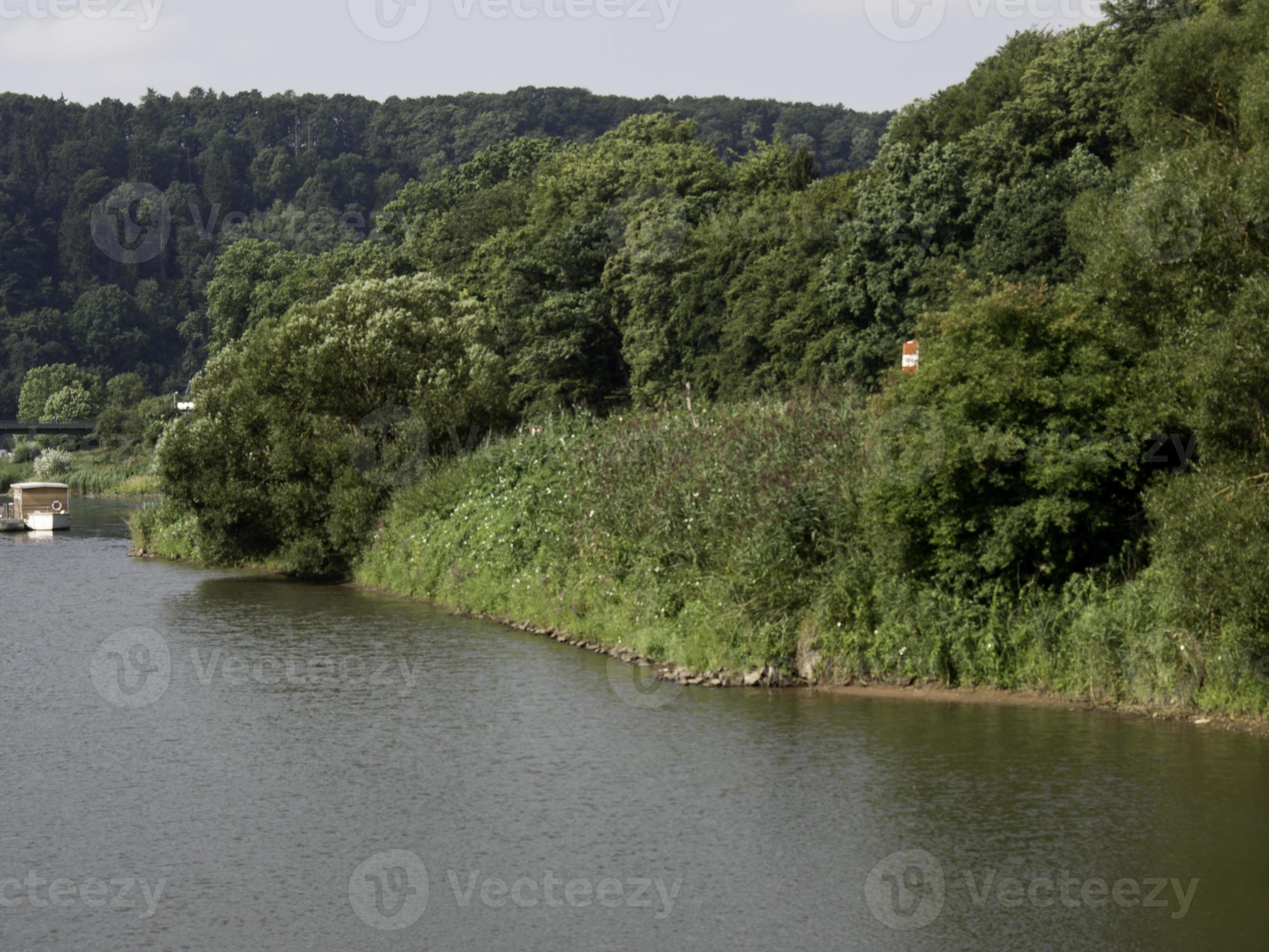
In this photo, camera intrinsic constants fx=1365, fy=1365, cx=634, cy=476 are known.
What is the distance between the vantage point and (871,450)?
23.1m

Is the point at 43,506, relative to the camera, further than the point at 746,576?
Yes

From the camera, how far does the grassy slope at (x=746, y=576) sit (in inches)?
803

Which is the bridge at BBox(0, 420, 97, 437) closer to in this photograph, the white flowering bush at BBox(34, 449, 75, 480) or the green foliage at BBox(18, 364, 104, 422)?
the green foliage at BBox(18, 364, 104, 422)

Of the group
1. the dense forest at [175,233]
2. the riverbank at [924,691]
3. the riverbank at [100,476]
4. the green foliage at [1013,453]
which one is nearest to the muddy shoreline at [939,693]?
the riverbank at [924,691]

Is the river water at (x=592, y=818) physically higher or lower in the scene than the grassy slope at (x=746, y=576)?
lower

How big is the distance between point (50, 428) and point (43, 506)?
65339 millimetres

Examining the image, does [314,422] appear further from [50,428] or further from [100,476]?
[50,428]

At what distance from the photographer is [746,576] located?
23.7m

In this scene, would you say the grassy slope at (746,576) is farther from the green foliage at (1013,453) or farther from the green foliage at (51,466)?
the green foliage at (51,466)

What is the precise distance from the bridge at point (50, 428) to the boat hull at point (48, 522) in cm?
6454

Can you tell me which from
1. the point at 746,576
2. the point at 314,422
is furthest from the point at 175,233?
the point at 746,576

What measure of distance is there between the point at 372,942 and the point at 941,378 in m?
12.9

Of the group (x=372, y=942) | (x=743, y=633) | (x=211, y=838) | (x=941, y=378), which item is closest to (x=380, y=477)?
(x=743, y=633)

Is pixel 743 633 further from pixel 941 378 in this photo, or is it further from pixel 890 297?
pixel 890 297
